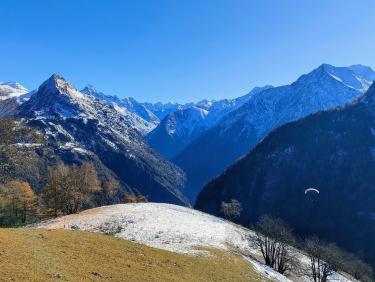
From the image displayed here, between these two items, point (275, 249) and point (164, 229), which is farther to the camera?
point (275, 249)

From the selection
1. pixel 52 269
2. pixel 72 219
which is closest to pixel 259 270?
pixel 52 269

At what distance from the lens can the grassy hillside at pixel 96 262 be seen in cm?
3575

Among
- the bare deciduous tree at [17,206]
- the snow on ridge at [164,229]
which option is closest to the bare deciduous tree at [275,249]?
the snow on ridge at [164,229]

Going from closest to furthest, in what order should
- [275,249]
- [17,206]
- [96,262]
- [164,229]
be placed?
[96,262] → [164,229] → [275,249] → [17,206]

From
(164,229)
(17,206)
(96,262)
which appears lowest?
(17,206)

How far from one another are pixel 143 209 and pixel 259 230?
24327 mm

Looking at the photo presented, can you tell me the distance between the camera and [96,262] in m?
42.0

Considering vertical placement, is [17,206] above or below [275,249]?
below

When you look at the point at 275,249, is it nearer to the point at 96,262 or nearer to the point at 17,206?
the point at 96,262

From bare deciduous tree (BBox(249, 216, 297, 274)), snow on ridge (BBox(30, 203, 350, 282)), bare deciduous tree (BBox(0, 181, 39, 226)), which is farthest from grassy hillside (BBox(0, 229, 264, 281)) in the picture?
bare deciduous tree (BBox(0, 181, 39, 226))

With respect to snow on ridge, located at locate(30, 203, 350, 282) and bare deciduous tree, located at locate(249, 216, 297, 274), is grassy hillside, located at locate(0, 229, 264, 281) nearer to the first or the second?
snow on ridge, located at locate(30, 203, 350, 282)

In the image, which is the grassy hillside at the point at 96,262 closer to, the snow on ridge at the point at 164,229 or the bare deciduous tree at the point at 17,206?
the snow on ridge at the point at 164,229

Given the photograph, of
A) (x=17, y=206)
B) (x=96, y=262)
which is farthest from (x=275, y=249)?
(x=17, y=206)

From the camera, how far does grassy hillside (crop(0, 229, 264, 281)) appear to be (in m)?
35.8
